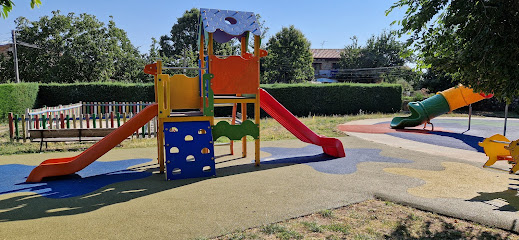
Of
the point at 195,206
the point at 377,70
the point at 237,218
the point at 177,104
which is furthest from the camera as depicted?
the point at 377,70

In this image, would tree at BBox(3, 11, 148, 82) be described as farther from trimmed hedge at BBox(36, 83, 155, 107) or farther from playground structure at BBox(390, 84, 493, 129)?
playground structure at BBox(390, 84, 493, 129)

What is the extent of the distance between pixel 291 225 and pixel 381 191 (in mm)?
2028

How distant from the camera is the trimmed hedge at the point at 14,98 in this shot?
643 inches

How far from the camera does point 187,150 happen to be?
20.2 ft

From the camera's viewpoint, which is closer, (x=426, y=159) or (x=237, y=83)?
(x=237, y=83)

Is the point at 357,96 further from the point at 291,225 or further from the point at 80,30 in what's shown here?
the point at 80,30

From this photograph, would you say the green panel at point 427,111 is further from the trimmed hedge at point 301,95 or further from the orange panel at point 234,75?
the orange panel at point 234,75

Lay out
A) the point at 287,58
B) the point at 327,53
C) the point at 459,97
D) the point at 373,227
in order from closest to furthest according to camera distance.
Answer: the point at 373,227, the point at 459,97, the point at 287,58, the point at 327,53

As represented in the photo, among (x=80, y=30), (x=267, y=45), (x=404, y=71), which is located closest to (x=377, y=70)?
(x=404, y=71)

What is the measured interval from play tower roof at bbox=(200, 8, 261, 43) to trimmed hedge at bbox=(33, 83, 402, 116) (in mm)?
13228

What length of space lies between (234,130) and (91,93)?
53.1ft

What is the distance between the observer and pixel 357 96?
22.6 metres

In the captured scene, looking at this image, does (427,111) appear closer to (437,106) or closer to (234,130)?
(437,106)

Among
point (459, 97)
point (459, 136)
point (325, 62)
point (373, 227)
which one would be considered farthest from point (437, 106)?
point (325, 62)
